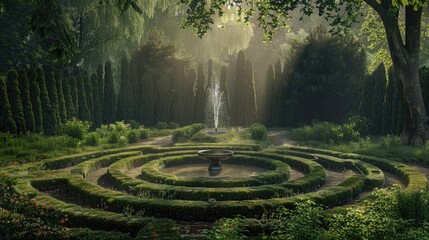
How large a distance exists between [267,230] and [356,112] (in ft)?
68.1

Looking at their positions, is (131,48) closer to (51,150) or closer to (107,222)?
(51,150)

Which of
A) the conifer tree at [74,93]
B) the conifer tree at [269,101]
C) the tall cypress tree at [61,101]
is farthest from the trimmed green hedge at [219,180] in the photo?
the conifer tree at [269,101]

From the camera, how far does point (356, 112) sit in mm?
26844

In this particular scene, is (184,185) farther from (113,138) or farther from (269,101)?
(269,101)

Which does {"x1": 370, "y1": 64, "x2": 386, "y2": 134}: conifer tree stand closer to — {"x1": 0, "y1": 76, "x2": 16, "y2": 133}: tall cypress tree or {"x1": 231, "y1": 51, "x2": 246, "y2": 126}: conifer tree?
{"x1": 231, "y1": 51, "x2": 246, "y2": 126}: conifer tree

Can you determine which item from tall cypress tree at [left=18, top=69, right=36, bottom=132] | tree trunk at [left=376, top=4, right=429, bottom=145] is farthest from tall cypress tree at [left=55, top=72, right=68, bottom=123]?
tree trunk at [left=376, top=4, right=429, bottom=145]

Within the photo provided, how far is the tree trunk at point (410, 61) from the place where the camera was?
723 inches

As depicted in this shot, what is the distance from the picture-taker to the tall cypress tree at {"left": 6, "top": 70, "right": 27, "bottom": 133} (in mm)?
19859

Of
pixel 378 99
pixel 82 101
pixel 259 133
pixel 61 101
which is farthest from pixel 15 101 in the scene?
pixel 378 99

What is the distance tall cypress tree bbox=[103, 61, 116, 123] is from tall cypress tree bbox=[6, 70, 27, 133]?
8.62 meters

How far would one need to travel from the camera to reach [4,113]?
1922 centimetres

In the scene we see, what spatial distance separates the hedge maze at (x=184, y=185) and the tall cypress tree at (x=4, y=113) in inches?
211

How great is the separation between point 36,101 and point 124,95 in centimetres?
915

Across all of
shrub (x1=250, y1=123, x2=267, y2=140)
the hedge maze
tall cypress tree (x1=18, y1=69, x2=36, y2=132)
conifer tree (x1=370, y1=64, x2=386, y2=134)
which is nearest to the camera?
the hedge maze
